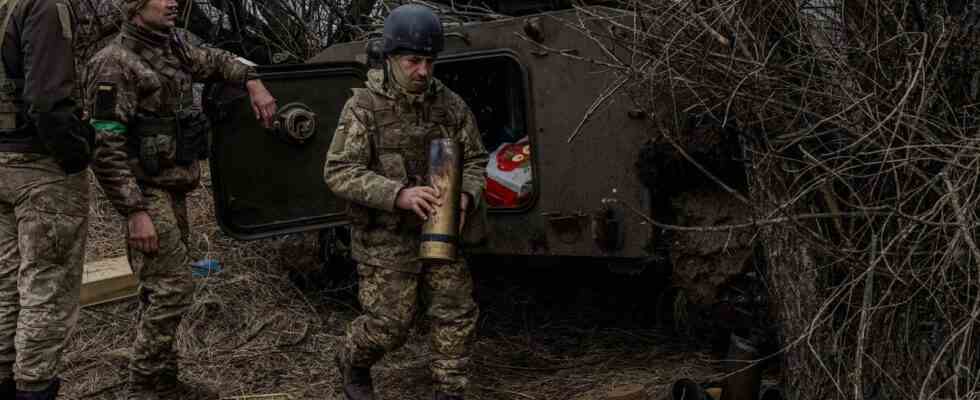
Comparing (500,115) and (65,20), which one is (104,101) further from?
(500,115)

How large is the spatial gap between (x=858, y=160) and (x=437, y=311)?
5.58 feet

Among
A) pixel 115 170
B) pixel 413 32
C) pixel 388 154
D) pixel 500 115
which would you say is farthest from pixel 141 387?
pixel 500 115

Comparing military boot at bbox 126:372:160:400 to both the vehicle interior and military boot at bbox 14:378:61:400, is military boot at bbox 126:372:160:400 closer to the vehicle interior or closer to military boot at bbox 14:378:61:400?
military boot at bbox 14:378:61:400

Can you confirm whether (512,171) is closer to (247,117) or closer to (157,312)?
(247,117)

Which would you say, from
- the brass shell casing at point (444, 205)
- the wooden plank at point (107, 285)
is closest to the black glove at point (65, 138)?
the brass shell casing at point (444, 205)

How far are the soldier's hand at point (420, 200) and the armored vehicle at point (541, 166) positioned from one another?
2.26 ft

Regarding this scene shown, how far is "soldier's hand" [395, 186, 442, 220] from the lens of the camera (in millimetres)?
3906

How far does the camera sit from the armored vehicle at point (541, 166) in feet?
14.3

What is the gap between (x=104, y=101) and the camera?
165 inches

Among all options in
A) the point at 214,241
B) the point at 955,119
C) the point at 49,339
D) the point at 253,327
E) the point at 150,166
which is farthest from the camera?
the point at 214,241

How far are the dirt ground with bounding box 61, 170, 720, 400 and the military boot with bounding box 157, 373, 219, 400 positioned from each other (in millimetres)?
127

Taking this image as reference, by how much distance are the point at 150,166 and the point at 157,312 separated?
600 mm

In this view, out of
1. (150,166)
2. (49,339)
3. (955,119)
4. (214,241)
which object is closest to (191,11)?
(214,241)

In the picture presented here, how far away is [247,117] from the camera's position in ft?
15.5
